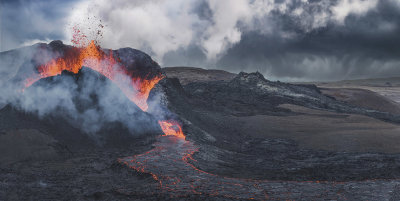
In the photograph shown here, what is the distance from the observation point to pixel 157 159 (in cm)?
1278

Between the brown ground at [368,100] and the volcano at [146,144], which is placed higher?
the brown ground at [368,100]

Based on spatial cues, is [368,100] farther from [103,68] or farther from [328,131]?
[103,68]

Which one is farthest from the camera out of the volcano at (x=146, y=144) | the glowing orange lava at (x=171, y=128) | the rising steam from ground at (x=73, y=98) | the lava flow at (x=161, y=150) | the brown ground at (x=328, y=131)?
the glowing orange lava at (x=171, y=128)

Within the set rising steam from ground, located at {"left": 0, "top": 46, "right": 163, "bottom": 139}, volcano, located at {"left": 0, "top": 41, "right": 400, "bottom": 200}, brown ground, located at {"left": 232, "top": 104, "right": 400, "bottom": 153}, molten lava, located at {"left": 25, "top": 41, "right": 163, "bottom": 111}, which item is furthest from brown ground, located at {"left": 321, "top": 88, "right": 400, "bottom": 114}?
rising steam from ground, located at {"left": 0, "top": 46, "right": 163, "bottom": 139}

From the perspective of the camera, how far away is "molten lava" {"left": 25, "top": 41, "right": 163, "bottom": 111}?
19781mm

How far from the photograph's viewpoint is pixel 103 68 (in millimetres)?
21922

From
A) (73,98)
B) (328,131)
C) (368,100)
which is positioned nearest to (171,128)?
(73,98)

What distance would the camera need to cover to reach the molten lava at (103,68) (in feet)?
64.9

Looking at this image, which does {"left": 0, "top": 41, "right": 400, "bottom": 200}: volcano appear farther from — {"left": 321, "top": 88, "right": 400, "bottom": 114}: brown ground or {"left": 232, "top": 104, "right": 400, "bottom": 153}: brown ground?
{"left": 321, "top": 88, "right": 400, "bottom": 114}: brown ground

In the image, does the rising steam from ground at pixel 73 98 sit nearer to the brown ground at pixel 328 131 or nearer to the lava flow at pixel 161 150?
the lava flow at pixel 161 150

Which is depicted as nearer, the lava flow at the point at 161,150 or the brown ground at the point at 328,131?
the lava flow at the point at 161,150

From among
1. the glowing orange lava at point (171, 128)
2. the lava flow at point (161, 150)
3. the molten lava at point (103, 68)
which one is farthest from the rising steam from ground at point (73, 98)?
the lava flow at point (161, 150)

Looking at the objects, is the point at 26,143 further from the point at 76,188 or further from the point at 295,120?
the point at 295,120

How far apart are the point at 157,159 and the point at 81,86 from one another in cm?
943
